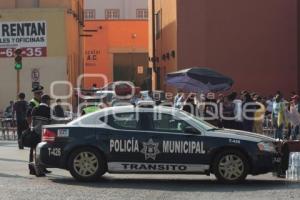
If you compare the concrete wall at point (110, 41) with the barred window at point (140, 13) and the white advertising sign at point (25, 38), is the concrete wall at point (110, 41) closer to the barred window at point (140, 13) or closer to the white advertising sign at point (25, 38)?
the barred window at point (140, 13)

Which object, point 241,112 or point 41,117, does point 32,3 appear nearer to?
point 241,112

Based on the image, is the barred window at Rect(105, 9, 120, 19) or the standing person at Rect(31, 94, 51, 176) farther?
the barred window at Rect(105, 9, 120, 19)

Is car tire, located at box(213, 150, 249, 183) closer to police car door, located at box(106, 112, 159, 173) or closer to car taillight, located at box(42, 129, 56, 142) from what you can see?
police car door, located at box(106, 112, 159, 173)

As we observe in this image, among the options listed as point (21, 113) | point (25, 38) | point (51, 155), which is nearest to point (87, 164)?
point (51, 155)

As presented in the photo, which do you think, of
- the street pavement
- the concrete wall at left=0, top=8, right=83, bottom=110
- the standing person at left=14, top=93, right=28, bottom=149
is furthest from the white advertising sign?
the street pavement

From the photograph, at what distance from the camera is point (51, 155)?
12.8 metres

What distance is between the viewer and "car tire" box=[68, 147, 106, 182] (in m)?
12.7

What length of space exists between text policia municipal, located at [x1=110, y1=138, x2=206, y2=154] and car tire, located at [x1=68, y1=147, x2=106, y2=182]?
33 cm

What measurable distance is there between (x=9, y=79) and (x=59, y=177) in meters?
24.1

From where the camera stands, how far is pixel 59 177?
537 inches

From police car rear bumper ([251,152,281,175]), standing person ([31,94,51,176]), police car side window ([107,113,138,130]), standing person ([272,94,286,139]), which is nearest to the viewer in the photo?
police car rear bumper ([251,152,281,175])

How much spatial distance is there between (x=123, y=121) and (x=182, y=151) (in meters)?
1.24

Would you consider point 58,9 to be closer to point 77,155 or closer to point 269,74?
point 269,74

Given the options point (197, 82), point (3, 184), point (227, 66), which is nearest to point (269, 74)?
point (227, 66)
